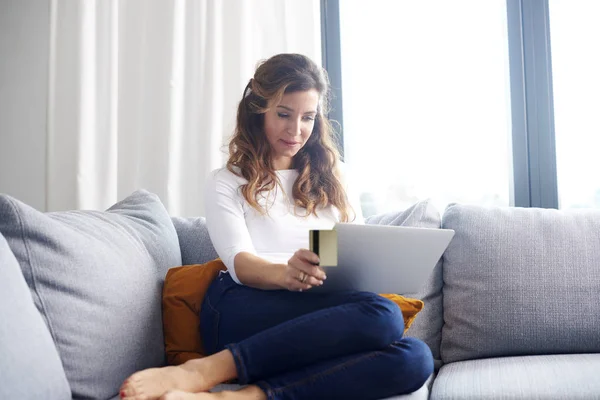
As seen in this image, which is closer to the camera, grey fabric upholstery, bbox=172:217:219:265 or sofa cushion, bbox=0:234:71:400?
sofa cushion, bbox=0:234:71:400

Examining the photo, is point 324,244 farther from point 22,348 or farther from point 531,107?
point 531,107

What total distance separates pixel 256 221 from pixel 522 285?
0.79m

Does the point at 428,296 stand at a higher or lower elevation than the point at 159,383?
higher

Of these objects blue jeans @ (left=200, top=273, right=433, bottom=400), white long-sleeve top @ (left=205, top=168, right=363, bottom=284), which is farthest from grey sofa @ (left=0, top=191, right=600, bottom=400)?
white long-sleeve top @ (left=205, top=168, right=363, bottom=284)

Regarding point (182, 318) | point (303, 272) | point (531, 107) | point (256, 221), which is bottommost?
point (182, 318)

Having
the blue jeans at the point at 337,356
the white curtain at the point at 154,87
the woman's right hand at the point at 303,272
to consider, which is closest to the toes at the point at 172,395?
the blue jeans at the point at 337,356

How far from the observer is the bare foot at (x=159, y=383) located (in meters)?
1.49

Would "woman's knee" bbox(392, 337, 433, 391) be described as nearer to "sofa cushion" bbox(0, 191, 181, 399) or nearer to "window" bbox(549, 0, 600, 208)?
"sofa cushion" bbox(0, 191, 181, 399)

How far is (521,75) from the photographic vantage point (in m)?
2.89

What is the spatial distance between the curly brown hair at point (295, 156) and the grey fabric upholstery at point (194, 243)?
0.30m

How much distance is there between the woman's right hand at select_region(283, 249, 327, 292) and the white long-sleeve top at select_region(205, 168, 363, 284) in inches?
10.3

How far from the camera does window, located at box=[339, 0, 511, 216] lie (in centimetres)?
294

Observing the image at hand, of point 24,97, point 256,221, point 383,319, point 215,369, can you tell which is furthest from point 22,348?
point 24,97

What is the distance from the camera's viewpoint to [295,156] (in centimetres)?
228
